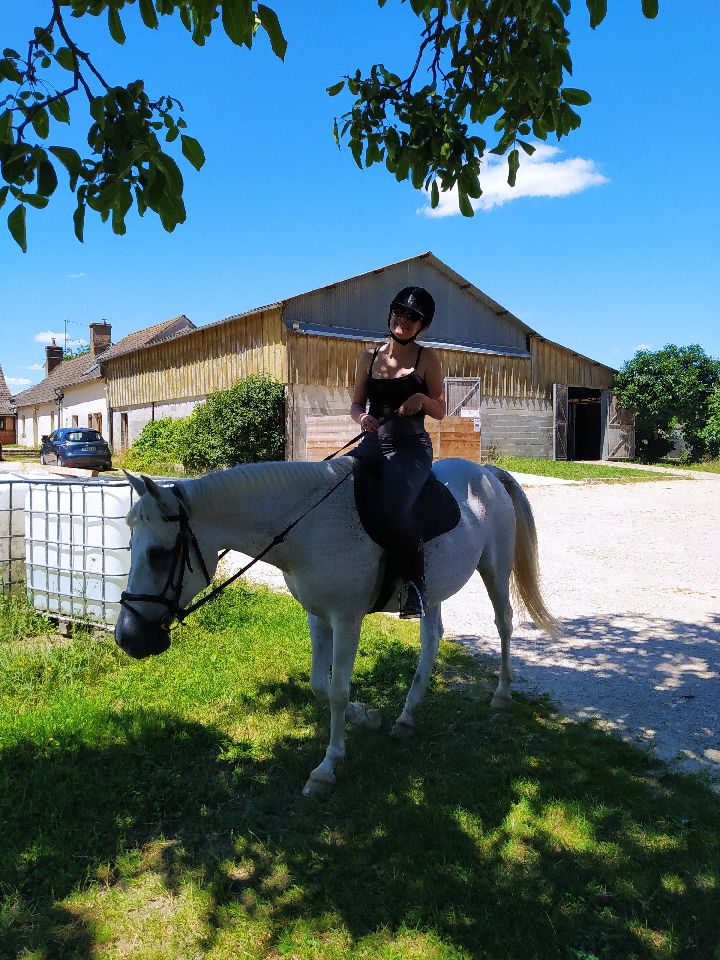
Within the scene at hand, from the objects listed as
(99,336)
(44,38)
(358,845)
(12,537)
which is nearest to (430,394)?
(358,845)

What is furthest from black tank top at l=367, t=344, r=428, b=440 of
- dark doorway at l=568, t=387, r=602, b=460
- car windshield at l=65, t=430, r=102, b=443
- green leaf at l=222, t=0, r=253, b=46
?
dark doorway at l=568, t=387, r=602, b=460

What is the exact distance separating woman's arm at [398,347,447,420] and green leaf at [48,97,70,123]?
1.98 m

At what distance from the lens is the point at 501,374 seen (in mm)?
25812

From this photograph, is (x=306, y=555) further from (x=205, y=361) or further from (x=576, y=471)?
(x=205, y=361)

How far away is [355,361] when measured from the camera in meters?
21.3

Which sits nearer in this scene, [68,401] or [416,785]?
[416,785]

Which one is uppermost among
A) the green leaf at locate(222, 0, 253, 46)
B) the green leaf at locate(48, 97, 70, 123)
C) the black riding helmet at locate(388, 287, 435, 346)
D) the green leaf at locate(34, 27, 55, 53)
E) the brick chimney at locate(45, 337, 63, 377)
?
the brick chimney at locate(45, 337, 63, 377)

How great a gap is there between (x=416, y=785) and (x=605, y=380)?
1130 inches

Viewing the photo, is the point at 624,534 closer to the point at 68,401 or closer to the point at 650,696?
the point at 650,696

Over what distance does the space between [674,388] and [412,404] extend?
1085 inches

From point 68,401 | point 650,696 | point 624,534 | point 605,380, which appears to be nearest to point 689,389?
point 605,380

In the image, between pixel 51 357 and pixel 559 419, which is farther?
pixel 51 357

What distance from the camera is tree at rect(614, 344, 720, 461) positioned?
88.8 ft

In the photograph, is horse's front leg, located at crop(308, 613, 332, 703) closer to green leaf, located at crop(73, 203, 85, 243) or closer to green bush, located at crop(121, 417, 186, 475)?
green leaf, located at crop(73, 203, 85, 243)
